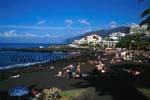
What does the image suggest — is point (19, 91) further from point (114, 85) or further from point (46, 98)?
point (114, 85)

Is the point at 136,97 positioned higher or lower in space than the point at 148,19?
lower

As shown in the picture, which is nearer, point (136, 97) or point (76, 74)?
point (136, 97)

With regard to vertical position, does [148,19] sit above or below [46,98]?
above

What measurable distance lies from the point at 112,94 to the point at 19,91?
652 cm

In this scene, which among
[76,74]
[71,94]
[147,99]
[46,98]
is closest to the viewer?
[46,98]

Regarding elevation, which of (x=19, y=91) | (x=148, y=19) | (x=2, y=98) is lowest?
(x=2, y=98)

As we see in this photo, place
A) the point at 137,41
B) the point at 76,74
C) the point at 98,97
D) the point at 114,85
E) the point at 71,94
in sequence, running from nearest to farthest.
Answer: the point at 71,94, the point at 98,97, the point at 114,85, the point at 76,74, the point at 137,41

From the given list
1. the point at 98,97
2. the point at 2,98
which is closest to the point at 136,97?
the point at 98,97

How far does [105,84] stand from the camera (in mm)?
20953

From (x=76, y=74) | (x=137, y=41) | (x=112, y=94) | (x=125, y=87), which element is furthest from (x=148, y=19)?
(x=137, y=41)

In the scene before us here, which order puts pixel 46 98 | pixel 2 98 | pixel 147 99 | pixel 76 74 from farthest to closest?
pixel 76 74, pixel 2 98, pixel 147 99, pixel 46 98

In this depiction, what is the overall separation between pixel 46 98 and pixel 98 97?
4.52 metres

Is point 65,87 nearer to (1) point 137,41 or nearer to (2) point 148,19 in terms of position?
(2) point 148,19

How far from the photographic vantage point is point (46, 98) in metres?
12.3
